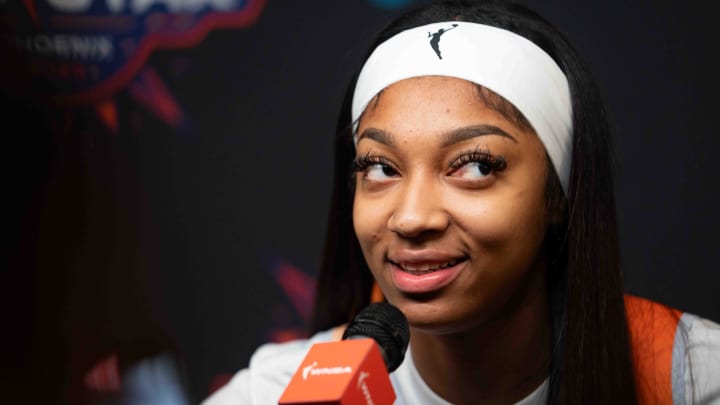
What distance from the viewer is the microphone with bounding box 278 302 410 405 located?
93 cm

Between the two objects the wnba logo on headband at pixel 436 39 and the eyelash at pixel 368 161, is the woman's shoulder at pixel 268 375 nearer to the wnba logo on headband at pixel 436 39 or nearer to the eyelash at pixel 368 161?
the eyelash at pixel 368 161

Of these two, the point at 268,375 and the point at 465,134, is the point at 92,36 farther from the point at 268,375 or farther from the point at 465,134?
the point at 465,134

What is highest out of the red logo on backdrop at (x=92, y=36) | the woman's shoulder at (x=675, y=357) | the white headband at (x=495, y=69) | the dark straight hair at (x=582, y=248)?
the red logo on backdrop at (x=92, y=36)

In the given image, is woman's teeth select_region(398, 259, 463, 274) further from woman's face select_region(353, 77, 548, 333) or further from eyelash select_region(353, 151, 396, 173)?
eyelash select_region(353, 151, 396, 173)

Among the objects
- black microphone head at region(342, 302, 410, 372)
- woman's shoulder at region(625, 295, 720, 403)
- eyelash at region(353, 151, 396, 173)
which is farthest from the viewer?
woman's shoulder at region(625, 295, 720, 403)

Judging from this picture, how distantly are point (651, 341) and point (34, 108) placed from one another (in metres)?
1.51

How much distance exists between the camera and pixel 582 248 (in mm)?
1462

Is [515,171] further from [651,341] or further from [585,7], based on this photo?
Result: [585,7]

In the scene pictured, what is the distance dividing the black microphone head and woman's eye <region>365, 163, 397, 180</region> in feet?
0.94

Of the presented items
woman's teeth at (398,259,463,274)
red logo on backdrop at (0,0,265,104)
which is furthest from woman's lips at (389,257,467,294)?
red logo on backdrop at (0,0,265,104)

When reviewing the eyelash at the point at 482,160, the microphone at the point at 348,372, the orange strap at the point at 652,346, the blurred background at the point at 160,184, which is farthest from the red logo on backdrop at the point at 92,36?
the microphone at the point at 348,372

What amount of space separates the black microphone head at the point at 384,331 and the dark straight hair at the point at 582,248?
40 centimetres

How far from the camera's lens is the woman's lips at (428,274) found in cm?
135

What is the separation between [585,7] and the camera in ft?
6.57
